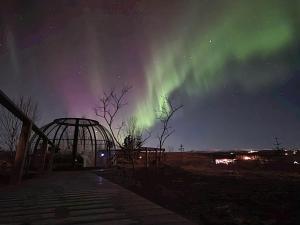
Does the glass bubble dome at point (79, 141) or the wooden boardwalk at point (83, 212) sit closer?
the wooden boardwalk at point (83, 212)

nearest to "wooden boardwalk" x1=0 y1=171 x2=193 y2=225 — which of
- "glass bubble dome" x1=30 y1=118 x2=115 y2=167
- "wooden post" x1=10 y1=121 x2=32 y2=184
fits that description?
"wooden post" x1=10 y1=121 x2=32 y2=184

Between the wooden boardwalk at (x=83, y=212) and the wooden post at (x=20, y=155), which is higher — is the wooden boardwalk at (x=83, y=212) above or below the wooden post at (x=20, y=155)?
below

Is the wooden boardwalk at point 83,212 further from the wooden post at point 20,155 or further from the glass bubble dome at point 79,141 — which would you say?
the glass bubble dome at point 79,141

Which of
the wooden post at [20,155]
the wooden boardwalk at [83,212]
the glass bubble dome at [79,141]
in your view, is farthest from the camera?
the glass bubble dome at [79,141]

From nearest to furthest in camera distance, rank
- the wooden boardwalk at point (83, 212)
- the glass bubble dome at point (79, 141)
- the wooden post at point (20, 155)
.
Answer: the wooden boardwalk at point (83, 212), the wooden post at point (20, 155), the glass bubble dome at point (79, 141)

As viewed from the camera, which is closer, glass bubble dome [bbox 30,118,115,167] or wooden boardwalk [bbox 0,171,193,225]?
wooden boardwalk [bbox 0,171,193,225]

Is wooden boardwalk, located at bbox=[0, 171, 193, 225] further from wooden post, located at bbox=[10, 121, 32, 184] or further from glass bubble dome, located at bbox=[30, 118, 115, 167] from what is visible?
glass bubble dome, located at bbox=[30, 118, 115, 167]

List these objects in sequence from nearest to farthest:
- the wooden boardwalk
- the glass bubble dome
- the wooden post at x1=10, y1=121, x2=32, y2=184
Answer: the wooden boardwalk < the wooden post at x1=10, y1=121, x2=32, y2=184 < the glass bubble dome

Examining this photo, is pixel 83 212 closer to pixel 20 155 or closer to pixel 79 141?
pixel 20 155

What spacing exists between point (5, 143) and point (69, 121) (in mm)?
6506

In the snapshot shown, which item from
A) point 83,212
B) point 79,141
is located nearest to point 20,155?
point 83,212

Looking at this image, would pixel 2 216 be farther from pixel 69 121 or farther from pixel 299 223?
pixel 69 121

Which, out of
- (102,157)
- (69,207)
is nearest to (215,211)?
(69,207)

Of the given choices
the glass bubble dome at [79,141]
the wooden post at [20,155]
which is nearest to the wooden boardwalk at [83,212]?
the wooden post at [20,155]
